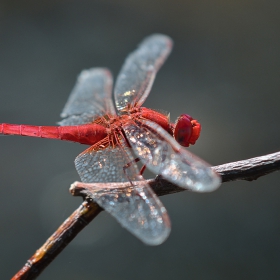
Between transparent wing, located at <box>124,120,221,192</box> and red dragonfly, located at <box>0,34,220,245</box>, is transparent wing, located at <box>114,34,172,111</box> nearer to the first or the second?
red dragonfly, located at <box>0,34,220,245</box>

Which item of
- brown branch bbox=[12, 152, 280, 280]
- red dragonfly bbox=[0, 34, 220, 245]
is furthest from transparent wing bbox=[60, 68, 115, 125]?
brown branch bbox=[12, 152, 280, 280]

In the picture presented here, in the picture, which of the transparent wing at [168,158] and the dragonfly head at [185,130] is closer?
the transparent wing at [168,158]

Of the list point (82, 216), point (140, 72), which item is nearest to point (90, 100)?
point (140, 72)

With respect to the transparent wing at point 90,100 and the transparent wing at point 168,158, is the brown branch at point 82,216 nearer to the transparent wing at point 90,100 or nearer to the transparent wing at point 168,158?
the transparent wing at point 168,158

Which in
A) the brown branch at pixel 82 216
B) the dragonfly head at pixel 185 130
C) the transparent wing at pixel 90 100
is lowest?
the brown branch at pixel 82 216

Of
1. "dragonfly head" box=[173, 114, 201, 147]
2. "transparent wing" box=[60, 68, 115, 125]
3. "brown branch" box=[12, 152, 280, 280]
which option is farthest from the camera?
"transparent wing" box=[60, 68, 115, 125]

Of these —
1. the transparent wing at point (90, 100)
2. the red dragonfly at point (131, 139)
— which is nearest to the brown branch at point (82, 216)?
the red dragonfly at point (131, 139)

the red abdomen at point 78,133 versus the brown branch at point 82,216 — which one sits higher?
the red abdomen at point 78,133

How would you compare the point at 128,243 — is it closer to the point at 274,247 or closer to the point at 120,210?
the point at 274,247

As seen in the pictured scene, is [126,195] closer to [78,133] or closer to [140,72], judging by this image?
[78,133]
